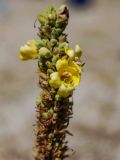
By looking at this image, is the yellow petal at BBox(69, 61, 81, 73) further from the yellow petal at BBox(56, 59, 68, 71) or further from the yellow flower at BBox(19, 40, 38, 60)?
the yellow flower at BBox(19, 40, 38, 60)

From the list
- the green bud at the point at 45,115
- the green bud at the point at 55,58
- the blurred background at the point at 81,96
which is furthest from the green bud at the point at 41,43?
the blurred background at the point at 81,96

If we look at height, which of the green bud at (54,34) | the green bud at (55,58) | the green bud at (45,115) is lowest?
the green bud at (45,115)

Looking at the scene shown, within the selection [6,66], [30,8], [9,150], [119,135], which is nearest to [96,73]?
[6,66]

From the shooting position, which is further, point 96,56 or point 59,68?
point 96,56

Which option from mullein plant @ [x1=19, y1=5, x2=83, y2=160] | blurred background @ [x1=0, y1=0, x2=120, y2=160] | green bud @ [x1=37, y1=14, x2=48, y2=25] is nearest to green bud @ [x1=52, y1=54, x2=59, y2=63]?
mullein plant @ [x1=19, y1=5, x2=83, y2=160]

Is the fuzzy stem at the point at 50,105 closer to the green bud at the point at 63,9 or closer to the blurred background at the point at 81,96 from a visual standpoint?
the green bud at the point at 63,9

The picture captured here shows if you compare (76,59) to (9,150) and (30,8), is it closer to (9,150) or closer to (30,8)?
(9,150)
